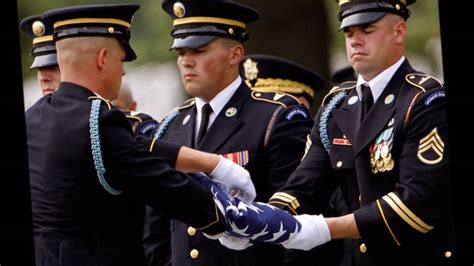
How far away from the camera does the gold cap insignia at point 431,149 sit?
22.9 ft

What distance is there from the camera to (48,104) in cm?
710

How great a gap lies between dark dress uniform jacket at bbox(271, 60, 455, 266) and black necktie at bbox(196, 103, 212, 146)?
0.94m

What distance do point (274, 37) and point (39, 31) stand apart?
3976 millimetres

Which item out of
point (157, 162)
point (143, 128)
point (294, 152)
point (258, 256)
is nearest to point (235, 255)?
point (258, 256)

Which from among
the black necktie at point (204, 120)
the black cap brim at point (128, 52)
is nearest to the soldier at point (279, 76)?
the black necktie at point (204, 120)

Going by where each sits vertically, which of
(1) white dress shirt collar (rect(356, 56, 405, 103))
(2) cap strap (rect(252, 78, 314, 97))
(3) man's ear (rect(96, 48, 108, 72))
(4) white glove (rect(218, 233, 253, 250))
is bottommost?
(4) white glove (rect(218, 233, 253, 250))

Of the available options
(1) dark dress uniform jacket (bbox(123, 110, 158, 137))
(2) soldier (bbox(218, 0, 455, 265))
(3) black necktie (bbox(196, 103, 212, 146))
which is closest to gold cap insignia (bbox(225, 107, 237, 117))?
(3) black necktie (bbox(196, 103, 212, 146))

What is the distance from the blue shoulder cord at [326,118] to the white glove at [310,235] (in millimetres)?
551

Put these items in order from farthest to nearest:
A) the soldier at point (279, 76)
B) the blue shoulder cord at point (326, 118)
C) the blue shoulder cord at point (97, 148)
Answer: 1. the soldier at point (279, 76)
2. the blue shoulder cord at point (326, 118)
3. the blue shoulder cord at point (97, 148)

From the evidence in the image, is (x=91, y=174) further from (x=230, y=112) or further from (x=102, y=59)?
(x=230, y=112)

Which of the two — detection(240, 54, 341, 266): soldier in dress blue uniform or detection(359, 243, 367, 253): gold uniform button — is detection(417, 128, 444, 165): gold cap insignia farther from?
detection(240, 54, 341, 266): soldier in dress blue uniform

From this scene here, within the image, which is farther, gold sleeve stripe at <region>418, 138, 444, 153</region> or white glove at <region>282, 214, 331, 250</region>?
white glove at <region>282, 214, 331, 250</region>

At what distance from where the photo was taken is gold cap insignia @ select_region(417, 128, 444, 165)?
274 inches

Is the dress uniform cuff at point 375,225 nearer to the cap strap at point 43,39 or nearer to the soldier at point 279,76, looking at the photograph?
the cap strap at point 43,39
